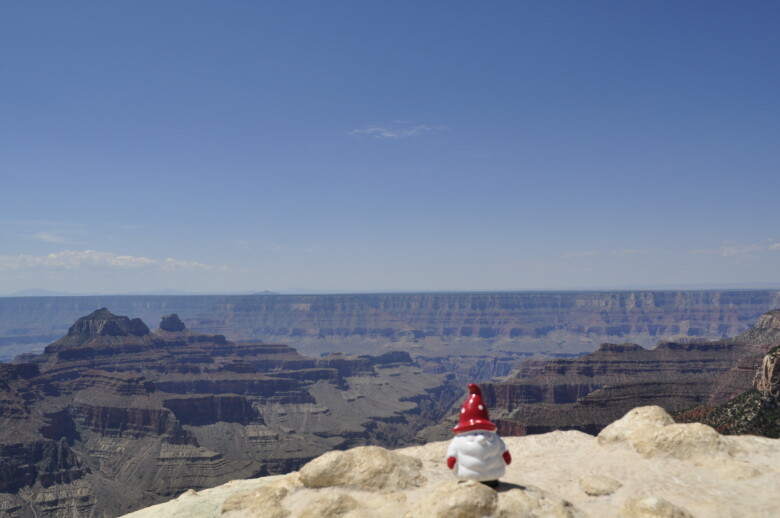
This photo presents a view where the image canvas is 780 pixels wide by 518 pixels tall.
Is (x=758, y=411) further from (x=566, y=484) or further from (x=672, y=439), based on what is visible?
(x=566, y=484)

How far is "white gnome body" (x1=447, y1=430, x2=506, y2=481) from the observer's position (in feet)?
62.2

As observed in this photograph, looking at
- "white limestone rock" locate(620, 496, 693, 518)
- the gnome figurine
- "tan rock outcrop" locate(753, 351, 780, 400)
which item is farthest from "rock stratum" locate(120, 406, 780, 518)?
"tan rock outcrop" locate(753, 351, 780, 400)

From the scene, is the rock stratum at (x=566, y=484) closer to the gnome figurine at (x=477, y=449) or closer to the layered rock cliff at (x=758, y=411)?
the gnome figurine at (x=477, y=449)

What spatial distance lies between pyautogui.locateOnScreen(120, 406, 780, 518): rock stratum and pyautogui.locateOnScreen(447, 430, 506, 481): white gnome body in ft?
2.48

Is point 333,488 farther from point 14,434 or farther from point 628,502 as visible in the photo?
point 14,434

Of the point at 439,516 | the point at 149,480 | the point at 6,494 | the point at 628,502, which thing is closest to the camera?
the point at 439,516

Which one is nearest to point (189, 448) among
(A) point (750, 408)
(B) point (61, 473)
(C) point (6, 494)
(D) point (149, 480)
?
(D) point (149, 480)

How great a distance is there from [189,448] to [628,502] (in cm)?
18604

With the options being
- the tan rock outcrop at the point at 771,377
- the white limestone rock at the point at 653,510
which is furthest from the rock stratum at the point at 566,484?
the tan rock outcrop at the point at 771,377

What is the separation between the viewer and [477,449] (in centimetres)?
1903

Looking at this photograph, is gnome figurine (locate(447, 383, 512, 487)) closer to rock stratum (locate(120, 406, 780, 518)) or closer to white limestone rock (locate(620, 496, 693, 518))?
rock stratum (locate(120, 406, 780, 518))

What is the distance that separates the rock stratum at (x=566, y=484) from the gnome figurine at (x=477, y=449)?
754 mm

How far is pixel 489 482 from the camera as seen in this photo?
19156 mm

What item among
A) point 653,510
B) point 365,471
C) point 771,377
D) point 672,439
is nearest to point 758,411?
→ point 771,377
